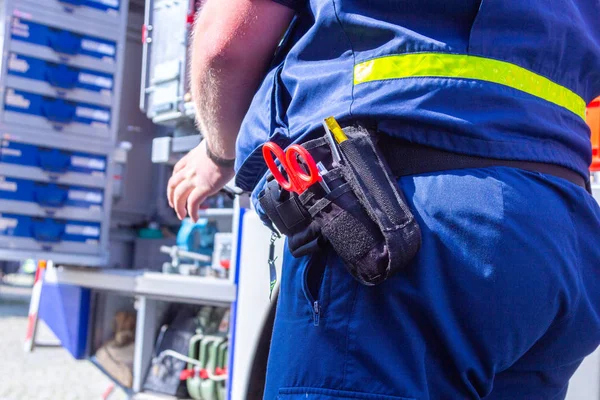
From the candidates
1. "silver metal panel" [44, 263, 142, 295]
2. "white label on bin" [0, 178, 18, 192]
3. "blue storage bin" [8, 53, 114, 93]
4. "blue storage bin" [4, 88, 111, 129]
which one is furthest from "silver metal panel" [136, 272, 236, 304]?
"blue storage bin" [8, 53, 114, 93]

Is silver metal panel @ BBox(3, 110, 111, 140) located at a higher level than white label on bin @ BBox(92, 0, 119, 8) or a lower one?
lower

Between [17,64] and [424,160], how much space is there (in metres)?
3.53

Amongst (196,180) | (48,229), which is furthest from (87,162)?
(196,180)

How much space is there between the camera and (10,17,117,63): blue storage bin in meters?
3.80

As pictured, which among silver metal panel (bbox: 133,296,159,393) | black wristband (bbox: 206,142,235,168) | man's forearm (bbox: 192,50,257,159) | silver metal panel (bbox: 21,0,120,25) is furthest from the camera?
silver metal panel (bbox: 21,0,120,25)

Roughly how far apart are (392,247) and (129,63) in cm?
405

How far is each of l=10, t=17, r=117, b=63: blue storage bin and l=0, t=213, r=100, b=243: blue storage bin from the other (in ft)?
3.28

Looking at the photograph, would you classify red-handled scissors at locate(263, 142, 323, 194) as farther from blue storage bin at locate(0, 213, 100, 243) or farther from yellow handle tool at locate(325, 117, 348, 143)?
blue storage bin at locate(0, 213, 100, 243)

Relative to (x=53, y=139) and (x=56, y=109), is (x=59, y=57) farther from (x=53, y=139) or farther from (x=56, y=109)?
(x=53, y=139)

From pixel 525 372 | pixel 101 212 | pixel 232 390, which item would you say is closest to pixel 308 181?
pixel 525 372

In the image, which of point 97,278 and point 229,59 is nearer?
point 229,59

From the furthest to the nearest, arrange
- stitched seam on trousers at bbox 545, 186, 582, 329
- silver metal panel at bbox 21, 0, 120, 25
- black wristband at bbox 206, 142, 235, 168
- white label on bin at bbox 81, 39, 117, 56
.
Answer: white label on bin at bbox 81, 39, 117, 56 → silver metal panel at bbox 21, 0, 120, 25 → black wristband at bbox 206, 142, 235, 168 → stitched seam on trousers at bbox 545, 186, 582, 329

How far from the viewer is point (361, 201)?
786mm

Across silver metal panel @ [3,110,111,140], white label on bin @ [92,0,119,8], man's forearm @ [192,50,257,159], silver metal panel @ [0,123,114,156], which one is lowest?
man's forearm @ [192,50,257,159]
